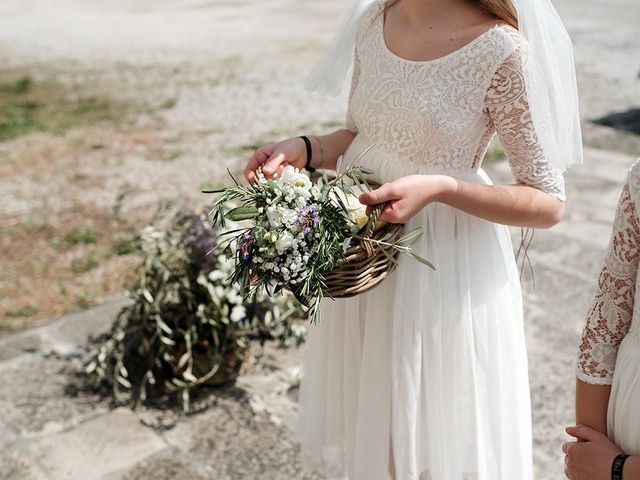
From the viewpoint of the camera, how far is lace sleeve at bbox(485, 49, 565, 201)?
170 cm

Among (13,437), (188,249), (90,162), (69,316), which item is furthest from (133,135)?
(13,437)

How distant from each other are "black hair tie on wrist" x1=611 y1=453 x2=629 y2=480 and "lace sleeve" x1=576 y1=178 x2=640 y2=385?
0.51ft

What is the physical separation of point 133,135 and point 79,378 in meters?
4.14

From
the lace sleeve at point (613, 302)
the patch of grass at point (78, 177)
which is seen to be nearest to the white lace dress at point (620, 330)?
the lace sleeve at point (613, 302)

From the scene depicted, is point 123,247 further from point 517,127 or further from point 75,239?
point 517,127

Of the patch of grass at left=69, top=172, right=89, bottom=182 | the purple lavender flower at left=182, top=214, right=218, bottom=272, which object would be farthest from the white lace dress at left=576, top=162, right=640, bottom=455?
the patch of grass at left=69, top=172, right=89, bottom=182

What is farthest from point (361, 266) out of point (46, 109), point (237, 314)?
point (46, 109)

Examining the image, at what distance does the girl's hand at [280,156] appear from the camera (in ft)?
6.57

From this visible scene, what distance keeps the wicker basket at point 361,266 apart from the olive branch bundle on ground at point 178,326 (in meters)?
1.57

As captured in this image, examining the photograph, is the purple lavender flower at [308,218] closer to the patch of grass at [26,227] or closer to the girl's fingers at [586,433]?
the girl's fingers at [586,433]

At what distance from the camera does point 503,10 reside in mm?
1735

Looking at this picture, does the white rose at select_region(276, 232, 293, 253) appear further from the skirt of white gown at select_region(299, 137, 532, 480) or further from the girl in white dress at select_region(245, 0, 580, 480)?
the skirt of white gown at select_region(299, 137, 532, 480)

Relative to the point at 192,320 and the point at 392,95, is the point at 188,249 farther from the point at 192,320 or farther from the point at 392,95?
the point at 392,95

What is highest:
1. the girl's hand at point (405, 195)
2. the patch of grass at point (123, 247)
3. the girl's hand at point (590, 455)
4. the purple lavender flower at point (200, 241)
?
the girl's hand at point (405, 195)
